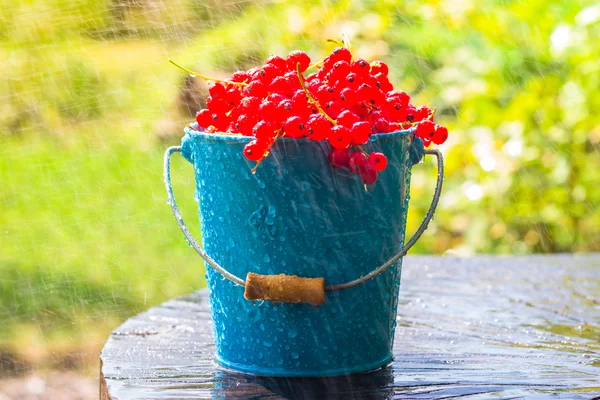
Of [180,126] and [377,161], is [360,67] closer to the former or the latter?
[377,161]

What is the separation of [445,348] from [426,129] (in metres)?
0.35

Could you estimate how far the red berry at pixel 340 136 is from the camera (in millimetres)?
1059

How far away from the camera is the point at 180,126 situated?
5695 millimetres

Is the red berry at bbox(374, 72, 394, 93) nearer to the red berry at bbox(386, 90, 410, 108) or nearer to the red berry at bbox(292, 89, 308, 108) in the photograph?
the red berry at bbox(386, 90, 410, 108)

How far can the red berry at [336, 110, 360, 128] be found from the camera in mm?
1070

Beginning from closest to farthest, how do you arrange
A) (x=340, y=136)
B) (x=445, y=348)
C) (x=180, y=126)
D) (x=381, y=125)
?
(x=340, y=136) → (x=381, y=125) → (x=445, y=348) → (x=180, y=126)

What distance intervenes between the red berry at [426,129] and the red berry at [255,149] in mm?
275

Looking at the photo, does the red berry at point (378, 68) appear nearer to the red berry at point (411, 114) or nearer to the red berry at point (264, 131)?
the red berry at point (411, 114)

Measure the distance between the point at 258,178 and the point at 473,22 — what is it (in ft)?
6.81

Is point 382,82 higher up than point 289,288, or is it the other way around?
point 382,82

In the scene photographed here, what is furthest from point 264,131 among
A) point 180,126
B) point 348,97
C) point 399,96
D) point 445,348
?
point 180,126

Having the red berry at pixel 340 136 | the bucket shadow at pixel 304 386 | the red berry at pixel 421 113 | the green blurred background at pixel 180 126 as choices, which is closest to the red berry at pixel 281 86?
the red berry at pixel 340 136

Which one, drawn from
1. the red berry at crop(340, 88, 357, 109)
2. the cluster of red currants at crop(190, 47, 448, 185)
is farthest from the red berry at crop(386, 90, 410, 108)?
the red berry at crop(340, 88, 357, 109)

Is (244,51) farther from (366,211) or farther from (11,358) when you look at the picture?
(366,211)
